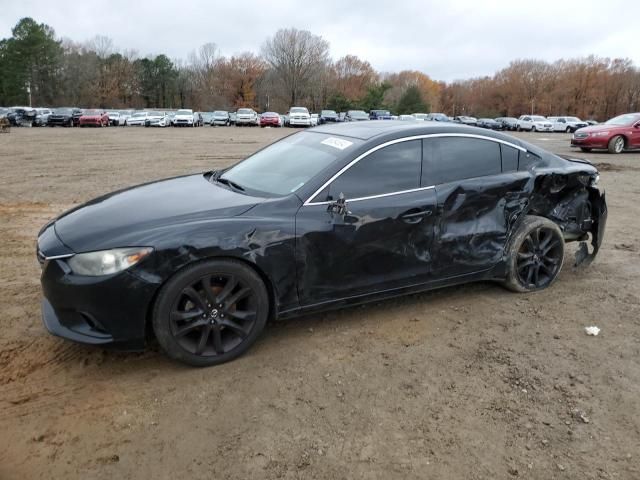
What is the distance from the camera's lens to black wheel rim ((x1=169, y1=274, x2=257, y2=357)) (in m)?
3.20

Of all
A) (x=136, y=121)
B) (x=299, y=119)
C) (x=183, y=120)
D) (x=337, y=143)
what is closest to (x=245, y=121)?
(x=299, y=119)

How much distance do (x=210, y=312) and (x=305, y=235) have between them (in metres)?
0.83

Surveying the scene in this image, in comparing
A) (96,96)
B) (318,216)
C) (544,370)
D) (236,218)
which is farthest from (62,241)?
(96,96)

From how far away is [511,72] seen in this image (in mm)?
92562

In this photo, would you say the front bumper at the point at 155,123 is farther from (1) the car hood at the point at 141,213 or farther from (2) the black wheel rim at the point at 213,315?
(2) the black wheel rim at the point at 213,315

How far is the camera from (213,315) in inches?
129

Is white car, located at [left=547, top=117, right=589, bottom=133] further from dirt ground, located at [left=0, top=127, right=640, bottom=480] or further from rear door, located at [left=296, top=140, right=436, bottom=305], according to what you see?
rear door, located at [left=296, top=140, right=436, bottom=305]

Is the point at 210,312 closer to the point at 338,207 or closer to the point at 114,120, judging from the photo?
the point at 338,207

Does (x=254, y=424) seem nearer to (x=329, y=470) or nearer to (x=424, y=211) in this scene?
(x=329, y=470)

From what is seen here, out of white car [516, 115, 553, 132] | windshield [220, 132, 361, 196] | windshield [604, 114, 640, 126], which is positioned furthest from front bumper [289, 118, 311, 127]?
windshield [220, 132, 361, 196]

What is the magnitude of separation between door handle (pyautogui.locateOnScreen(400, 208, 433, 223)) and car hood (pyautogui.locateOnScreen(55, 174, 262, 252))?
3.67 feet

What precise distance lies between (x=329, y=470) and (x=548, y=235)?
3.25 meters

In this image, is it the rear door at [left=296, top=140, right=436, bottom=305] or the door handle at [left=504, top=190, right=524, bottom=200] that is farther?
the door handle at [left=504, top=190, right=524, bottom=200]

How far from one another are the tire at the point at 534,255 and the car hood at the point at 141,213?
244 cm
